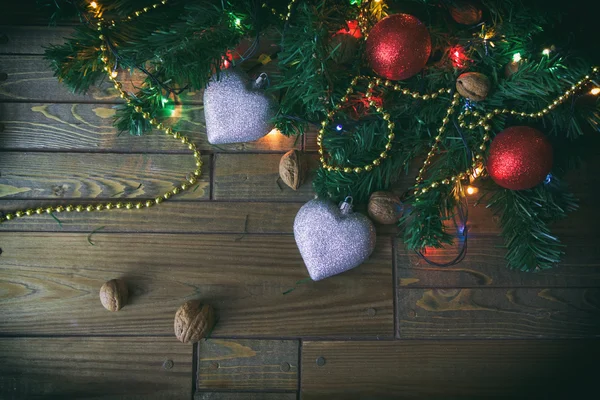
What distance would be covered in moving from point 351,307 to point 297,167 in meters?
0.34

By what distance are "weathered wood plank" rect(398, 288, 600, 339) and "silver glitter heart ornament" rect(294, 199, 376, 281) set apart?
17cm

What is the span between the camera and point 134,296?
1.00 meters

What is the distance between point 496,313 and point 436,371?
190 mm

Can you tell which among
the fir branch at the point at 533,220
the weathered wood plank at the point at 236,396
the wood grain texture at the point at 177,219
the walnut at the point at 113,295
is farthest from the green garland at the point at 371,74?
the weathered wood plank at the point at 236,396

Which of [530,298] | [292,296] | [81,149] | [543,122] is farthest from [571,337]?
[81,149]

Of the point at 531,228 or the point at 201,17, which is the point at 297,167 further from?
the point at 531,228

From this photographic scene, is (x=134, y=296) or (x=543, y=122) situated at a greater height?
(x=543, y=122)

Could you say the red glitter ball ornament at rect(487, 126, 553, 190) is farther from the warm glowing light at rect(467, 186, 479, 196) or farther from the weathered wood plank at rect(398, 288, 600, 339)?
the weathered wood plank at rect(398, 288, 600, 339)

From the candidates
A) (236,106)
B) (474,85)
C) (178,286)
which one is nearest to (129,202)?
(178,286)

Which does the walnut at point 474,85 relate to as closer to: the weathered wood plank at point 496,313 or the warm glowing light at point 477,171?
the warm glowing light at point 477,171

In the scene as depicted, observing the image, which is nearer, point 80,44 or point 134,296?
point 80,44

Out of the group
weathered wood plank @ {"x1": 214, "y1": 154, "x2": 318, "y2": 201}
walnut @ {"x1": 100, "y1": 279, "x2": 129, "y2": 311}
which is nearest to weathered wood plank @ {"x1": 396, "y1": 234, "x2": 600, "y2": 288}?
weathered wood plank @ {"x1": 214, "y1": 154, "x2": 318, "y2": 201}

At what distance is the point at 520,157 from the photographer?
2.81ft

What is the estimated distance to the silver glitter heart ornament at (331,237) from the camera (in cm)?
94
